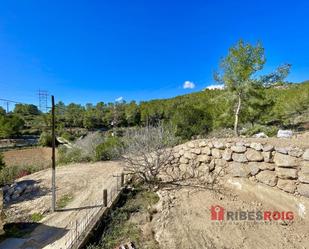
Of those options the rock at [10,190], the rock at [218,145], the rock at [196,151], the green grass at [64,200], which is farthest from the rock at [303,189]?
the rock at [10,190]

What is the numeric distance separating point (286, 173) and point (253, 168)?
0.92 meters

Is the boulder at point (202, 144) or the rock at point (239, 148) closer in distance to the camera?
the rock at point (239, 148)

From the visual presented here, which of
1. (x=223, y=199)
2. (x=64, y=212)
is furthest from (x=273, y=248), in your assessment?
(x=64, y=212)

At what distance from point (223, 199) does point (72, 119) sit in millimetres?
51705

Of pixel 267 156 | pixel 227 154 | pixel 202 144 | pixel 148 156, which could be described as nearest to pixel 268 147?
pixel 267 156

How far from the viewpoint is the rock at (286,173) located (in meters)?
5.57

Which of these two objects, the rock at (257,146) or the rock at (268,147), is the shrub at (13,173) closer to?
the rock at (257,146)

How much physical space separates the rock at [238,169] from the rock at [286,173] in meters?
0.90

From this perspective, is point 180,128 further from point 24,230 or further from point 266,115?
point 24,230

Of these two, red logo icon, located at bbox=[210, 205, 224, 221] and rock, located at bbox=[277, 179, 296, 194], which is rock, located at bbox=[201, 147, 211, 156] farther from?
Result: rock, located at bbox=[277, 179, 296, 194]

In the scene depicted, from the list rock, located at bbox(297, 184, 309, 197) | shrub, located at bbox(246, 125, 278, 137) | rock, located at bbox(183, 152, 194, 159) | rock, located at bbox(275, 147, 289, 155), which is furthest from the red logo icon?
shrub, located at bbox(246, 125, 278, 137)

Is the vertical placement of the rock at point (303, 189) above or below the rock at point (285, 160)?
below

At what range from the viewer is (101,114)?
54062mm

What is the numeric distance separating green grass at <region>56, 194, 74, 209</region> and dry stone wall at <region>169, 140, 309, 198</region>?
437 centimetres
